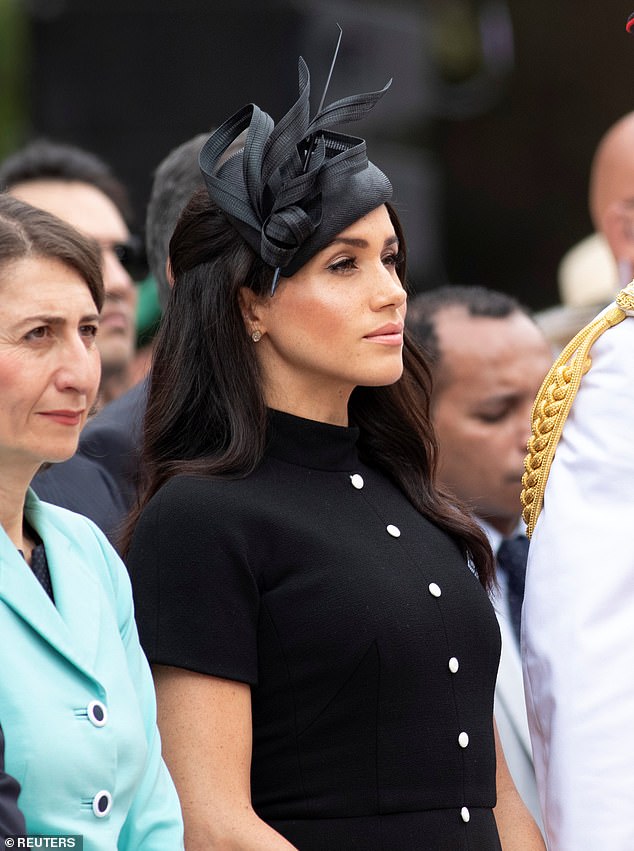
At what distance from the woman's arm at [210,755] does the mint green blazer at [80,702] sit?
0.33 feet

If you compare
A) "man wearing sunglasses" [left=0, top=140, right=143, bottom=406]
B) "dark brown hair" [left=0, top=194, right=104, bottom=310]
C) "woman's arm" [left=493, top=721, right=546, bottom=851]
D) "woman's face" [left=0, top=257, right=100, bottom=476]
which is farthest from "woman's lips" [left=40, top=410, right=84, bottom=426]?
"man wearing sunglasses" [left=0, top=140, right=143, bottom=406]

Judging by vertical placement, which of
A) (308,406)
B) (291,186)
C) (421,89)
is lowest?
(421,89)

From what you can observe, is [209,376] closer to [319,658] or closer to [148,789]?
[319,658]

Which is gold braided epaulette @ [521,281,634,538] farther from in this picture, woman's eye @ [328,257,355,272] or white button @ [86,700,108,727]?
white button @ [86,700,108,727]

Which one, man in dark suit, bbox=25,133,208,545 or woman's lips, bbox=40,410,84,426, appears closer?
woman's lips, bbox=40,410,84,426

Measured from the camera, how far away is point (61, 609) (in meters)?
2.70

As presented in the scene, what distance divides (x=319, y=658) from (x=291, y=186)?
903 millimetres

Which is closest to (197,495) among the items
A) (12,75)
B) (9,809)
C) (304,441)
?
(304,441)

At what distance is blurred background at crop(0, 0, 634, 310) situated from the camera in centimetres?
838

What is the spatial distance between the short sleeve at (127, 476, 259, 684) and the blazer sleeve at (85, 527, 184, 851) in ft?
0.31

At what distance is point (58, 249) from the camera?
2777 millimetres

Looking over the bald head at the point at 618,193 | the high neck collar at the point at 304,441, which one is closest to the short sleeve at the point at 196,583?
the high neck collar at the point at 304,441

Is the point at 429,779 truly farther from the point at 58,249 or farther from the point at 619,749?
the point at 58,249

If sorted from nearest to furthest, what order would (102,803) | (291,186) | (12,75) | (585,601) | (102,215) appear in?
(102,803) → (585,601) → (291,186) → (102,215) → (12,75)
